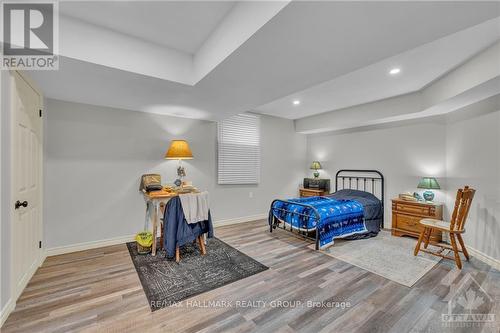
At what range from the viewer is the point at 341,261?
2.90 m

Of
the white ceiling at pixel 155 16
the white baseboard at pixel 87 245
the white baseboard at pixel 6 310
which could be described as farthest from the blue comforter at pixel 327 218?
the white baseboard at pixel 6 310

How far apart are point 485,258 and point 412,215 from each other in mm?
1007

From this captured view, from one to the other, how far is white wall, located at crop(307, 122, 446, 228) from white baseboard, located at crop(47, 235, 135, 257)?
185 inches

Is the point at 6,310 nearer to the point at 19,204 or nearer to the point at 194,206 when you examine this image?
the point at 19,204

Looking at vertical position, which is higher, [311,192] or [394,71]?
[394,71]

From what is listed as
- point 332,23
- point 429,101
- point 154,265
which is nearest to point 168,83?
point 332,23

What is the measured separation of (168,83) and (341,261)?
124 inches

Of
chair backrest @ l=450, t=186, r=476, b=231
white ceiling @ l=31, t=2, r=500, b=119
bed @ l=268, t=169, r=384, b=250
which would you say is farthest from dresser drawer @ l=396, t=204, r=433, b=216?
white ceiling @ l=31, t=2, r=500, b=119

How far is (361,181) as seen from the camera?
4926mm

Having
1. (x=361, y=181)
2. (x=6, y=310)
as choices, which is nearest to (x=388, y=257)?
(x=361, y=181)

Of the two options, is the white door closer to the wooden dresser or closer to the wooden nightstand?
the wooden nightstand

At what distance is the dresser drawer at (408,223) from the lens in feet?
12.1

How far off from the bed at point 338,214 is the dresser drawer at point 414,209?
0.39 m

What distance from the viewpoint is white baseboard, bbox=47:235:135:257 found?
3053mm
